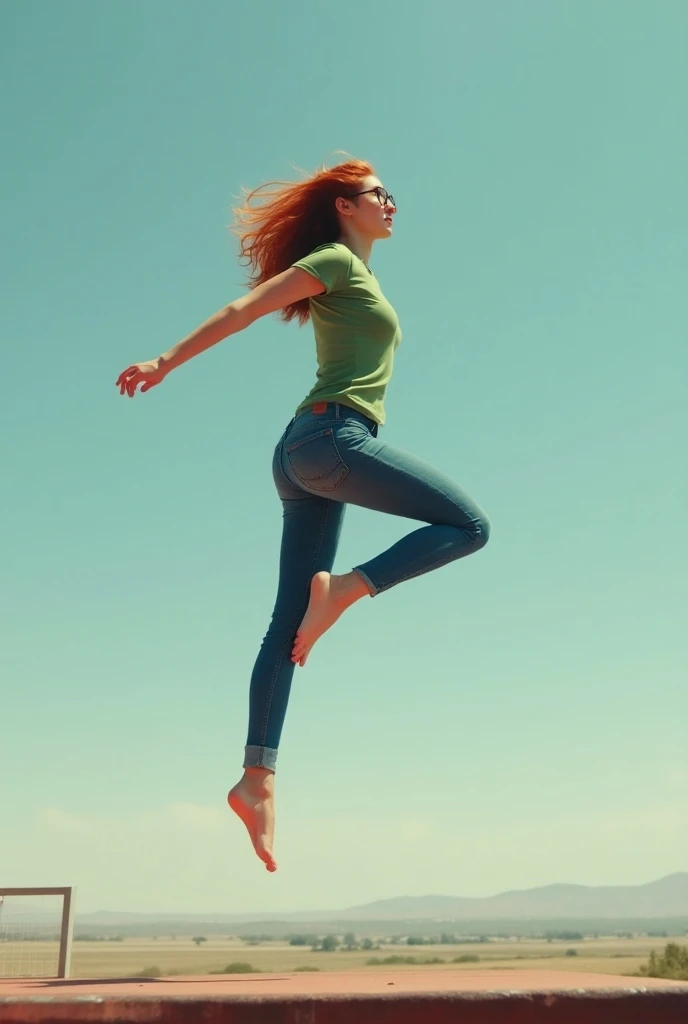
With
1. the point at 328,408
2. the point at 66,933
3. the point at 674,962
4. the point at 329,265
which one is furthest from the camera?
the point at 674,962

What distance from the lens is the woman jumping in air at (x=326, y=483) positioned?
312cm

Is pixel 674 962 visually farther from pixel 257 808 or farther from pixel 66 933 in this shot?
pixel 257 808

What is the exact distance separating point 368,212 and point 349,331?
0.70 meters

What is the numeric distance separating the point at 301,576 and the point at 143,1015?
194cm

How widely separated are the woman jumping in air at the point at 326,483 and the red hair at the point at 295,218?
14.7 inches

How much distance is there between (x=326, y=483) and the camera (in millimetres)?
3215

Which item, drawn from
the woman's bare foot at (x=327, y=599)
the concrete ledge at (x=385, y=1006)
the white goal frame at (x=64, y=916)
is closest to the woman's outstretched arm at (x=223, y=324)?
the woman's bare foot at (x=327, y=599)

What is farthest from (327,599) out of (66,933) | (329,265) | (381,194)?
(66,933)

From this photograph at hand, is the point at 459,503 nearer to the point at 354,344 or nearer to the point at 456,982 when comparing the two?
the point at 354,344

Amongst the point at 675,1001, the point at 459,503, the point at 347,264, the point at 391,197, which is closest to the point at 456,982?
the point at 675,1001

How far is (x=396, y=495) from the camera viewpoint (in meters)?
3.18

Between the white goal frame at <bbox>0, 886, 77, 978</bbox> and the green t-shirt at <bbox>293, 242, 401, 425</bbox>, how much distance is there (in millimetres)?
8780

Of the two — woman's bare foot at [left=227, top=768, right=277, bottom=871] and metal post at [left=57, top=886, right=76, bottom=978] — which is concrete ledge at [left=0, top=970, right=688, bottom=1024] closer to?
woman's bare foot at [left=227, top=768, right=277, bottom=871]

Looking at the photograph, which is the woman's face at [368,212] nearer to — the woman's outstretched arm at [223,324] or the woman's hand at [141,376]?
the woman's outstretched arm at [223,324]
